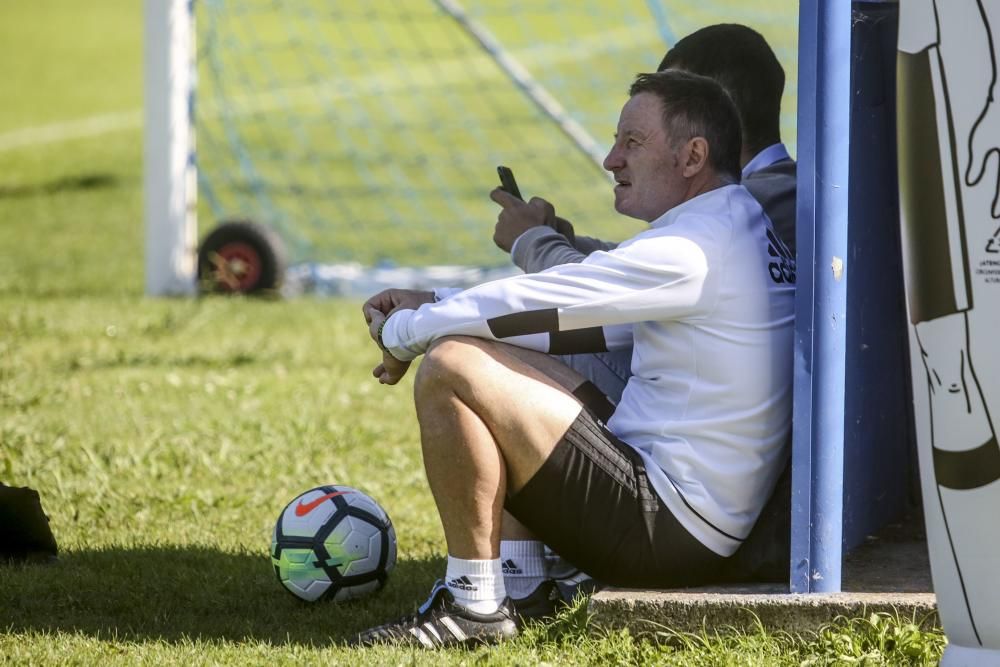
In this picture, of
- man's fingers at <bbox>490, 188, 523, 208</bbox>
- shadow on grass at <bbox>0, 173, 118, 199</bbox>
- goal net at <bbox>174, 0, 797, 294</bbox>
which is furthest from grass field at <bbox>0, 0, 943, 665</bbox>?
shadow on grass at <bbox>0, 173, 118, 199</bbox>

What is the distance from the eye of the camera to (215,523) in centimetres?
494

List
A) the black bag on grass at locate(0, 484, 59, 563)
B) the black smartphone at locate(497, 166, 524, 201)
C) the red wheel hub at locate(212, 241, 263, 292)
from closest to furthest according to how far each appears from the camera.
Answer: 1. the black smartphone at locate(497, 166, 524, 201)
2. the black bag on grass at locate(0, 484, 59, 563)
3. the red wheel hub at locate(212, 241, 263, 292)

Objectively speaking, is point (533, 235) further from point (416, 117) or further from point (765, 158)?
point (416, 117)

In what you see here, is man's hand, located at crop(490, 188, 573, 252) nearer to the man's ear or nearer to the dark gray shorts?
the man's ear

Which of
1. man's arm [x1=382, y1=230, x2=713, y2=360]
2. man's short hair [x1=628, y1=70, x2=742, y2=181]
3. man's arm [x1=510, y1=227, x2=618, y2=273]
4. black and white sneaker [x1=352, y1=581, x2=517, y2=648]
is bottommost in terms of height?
black and white sneaker [x1=352, y1=581, x2=517, y2=648]

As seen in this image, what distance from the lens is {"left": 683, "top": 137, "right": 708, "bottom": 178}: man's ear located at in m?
3.54

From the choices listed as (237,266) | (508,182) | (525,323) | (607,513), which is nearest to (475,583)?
(607,513)

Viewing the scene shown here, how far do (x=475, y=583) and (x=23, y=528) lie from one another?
5.37 ft

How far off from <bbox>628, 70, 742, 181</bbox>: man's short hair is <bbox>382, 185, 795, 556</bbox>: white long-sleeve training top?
11 centimetres

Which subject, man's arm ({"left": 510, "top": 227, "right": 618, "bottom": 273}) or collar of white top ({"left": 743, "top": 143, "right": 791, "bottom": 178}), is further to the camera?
collar of white top ({"left": 743, "top": 143, "right": 791, "bottom": 178})

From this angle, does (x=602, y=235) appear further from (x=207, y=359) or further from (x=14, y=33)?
(x=14, y=33)

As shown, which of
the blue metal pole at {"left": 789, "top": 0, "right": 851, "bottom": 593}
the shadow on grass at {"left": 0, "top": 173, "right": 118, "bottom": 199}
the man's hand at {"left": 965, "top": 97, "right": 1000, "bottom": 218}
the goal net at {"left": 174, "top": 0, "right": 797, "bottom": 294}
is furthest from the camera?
the shadow on grass at {"left": 0, "top": 173, "right": 118, "bottom": 199}

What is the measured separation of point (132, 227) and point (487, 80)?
9913mm

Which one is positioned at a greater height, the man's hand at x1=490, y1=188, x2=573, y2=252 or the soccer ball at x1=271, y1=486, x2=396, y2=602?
the man's hand at x1=490, y1=188, x2=573, y2=252
